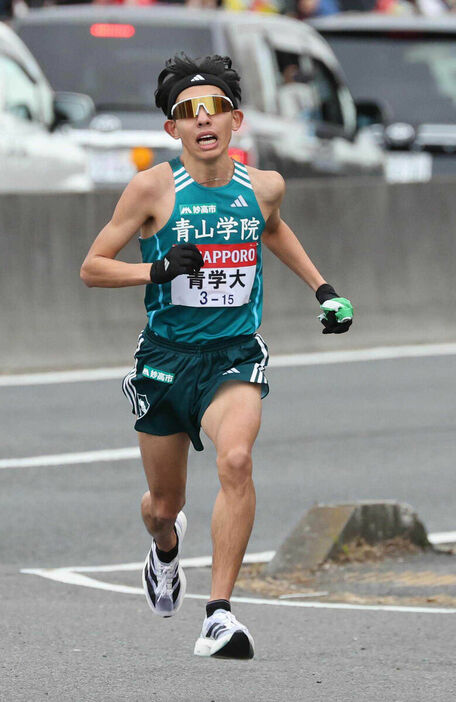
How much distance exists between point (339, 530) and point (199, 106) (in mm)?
3301

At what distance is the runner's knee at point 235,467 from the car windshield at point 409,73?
1428cm

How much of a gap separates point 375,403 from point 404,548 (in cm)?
430

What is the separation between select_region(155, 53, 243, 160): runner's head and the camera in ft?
21.7

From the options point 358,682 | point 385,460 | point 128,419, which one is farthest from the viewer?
point 128,419

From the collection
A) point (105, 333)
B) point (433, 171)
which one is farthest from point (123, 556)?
point (433, 171)

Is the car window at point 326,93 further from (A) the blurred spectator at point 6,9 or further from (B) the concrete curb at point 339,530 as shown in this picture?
(B) the concrete curb at point 339,530

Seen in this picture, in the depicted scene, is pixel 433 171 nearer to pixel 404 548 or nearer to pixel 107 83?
pixel 107 83

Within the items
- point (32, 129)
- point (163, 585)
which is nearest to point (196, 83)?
point (163, 585)

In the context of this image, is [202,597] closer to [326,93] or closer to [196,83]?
[196,83]

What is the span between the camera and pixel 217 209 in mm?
6613

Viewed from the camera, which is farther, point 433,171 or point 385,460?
point 433,171

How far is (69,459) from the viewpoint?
11773 millimetres

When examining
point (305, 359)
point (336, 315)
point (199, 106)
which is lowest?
point (305, 359)

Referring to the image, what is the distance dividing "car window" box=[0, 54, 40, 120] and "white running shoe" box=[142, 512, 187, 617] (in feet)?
31.8
